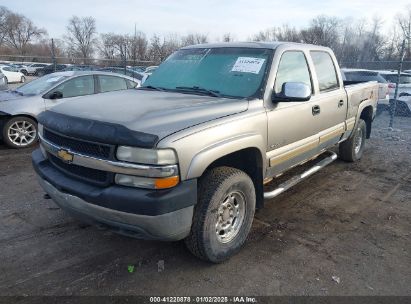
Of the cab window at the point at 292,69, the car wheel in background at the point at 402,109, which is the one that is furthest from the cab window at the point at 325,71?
the car wheel in background at the point at 402,109

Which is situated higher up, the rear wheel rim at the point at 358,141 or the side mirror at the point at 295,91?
the side mirror at the point at 295,91

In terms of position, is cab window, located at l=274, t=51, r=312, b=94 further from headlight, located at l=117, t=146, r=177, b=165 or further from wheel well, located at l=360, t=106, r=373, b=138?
wheel well, located at l=360, t=106, r=373, b=138

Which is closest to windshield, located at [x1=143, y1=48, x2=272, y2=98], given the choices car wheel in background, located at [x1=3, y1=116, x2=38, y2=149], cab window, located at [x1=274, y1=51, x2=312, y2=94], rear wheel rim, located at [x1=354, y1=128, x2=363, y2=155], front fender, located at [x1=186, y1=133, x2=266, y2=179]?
cab window, located at [x1=274, y1=51, x2=312, y2=94]

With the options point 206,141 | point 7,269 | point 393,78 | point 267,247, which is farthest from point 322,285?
point 393,78

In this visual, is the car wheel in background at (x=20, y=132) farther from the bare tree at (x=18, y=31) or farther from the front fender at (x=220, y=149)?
the bare tree at (x=18, y=31)

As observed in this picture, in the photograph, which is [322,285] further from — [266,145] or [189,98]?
[189,98]

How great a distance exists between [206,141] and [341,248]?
1.87 meters

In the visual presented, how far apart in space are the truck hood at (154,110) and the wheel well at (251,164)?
17.5 inches

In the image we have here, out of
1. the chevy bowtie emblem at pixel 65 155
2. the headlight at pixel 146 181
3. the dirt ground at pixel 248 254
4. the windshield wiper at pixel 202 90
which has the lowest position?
the dirt ground at pixel 248 254

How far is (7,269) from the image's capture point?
313 centimetres

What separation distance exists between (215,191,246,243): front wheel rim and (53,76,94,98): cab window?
5.48 meters

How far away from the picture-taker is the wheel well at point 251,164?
Result: 11.5 ft

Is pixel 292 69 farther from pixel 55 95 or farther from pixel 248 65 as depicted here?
pixel 55 95

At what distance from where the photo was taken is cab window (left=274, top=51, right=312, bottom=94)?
3.90 m
